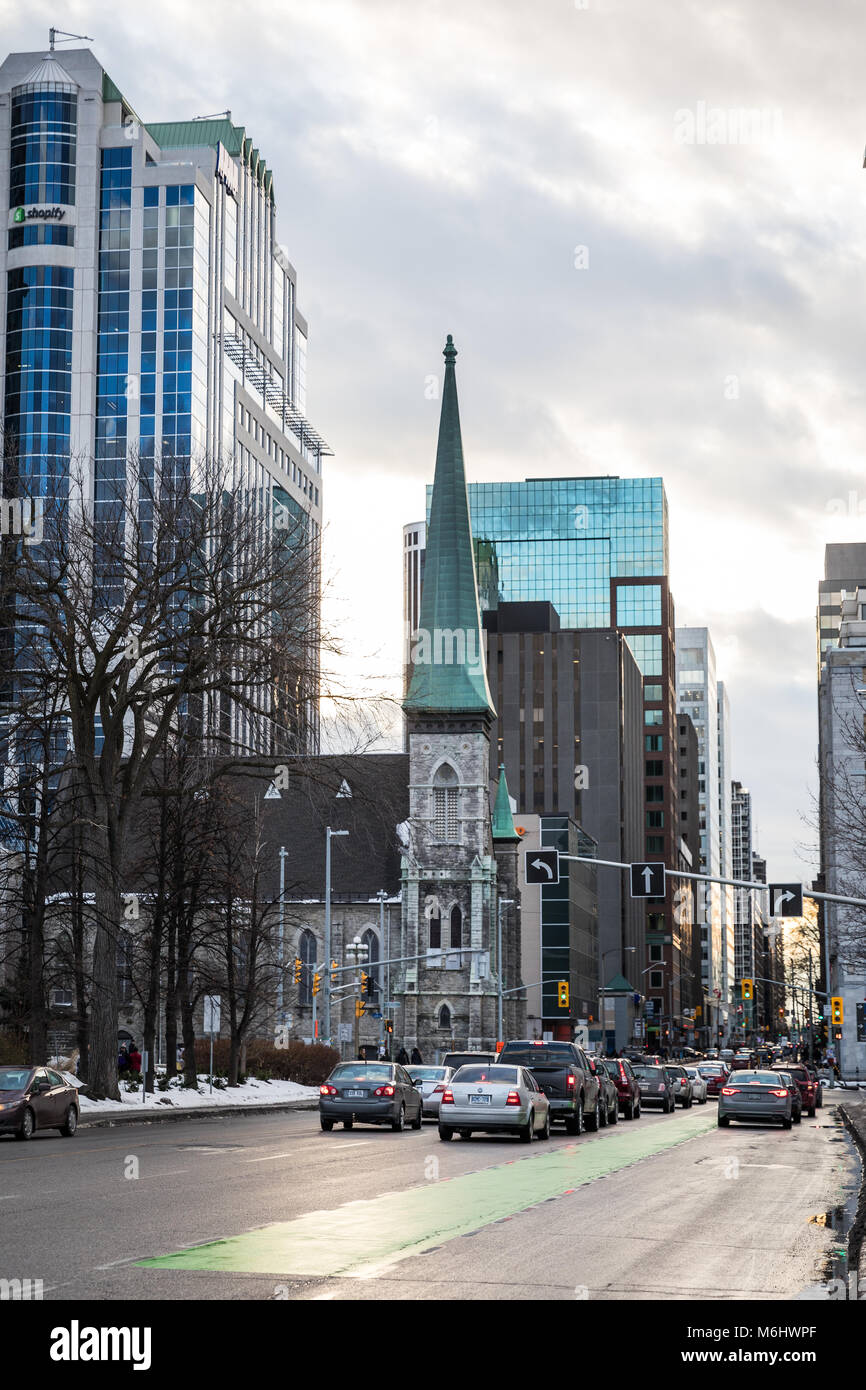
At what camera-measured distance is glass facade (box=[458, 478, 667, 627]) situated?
19312 centimetres

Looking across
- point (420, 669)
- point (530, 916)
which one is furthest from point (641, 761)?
point (420, 669)

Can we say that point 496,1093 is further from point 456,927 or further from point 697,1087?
point 456,927

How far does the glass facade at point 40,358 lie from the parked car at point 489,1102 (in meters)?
101

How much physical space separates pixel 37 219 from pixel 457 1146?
112m

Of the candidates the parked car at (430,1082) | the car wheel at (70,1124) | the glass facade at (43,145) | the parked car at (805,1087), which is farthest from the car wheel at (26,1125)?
the glass facade at (43,145)

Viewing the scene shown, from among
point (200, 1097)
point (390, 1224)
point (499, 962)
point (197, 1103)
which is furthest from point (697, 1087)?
point (390, 1224)

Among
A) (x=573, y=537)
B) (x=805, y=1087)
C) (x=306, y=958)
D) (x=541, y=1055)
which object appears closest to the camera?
(x=541, y=1055)

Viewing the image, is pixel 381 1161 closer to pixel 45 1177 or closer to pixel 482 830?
pixel 45 1177

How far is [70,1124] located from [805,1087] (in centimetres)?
2681

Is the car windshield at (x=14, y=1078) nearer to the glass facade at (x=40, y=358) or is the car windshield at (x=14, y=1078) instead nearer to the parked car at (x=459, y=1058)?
the parked car at (x=459, y=1058)

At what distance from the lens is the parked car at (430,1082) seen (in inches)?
1574

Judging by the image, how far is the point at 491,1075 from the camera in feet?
96.4

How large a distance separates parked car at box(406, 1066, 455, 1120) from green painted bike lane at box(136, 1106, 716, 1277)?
15381 millimetres

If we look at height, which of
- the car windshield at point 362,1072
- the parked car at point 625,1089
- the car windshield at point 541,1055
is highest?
the car windshield at point 541,1055
